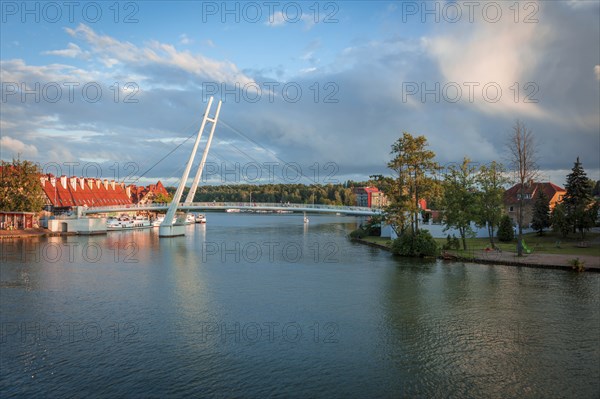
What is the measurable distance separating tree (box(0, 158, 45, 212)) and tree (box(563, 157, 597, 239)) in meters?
63.2

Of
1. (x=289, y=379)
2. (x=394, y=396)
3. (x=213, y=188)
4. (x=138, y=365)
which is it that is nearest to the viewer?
(x=394, y=396)

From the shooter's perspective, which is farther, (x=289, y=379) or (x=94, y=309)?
(x=94, y=309)

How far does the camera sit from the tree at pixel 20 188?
195ft

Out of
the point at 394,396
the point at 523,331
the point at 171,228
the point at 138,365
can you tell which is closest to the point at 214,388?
the point at 138,365

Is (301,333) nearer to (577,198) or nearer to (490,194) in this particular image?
(490,194)

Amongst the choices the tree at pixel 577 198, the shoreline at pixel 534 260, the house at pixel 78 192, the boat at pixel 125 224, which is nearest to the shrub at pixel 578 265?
the shoreline at pixel 534 260

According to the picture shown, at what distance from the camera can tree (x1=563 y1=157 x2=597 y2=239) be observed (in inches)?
1612

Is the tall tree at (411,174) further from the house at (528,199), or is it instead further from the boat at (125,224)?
the boat at (125,224)

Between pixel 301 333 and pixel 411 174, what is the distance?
27327 mm

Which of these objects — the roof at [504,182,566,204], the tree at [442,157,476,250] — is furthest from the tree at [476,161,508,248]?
the roof at [504,182,566,204]

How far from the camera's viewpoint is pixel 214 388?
12180 millimetres

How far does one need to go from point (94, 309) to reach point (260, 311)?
737cm

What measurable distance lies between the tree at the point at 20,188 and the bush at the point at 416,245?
48.9 m

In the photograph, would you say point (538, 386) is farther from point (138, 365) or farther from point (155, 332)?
point (155, 332)
